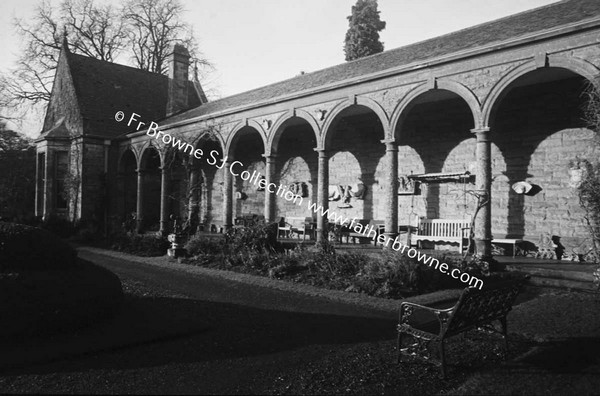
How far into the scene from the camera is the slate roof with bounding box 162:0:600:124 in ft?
31.3

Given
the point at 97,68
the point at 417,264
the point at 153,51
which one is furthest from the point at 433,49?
the point at 153,51

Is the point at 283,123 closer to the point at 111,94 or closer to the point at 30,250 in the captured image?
the point at 30,250

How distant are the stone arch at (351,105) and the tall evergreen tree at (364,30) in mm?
18991

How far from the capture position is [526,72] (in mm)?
8844

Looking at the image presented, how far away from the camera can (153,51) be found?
32062 mm

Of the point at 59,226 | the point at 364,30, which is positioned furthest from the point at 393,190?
the point at 364,30

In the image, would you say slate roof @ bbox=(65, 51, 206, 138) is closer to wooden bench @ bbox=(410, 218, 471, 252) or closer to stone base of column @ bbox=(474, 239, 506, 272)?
wooden bench @ bbox=(410, 218, 471, 252)

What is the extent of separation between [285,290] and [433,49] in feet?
26.2

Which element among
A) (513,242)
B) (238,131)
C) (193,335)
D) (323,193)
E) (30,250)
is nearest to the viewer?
(193,335)

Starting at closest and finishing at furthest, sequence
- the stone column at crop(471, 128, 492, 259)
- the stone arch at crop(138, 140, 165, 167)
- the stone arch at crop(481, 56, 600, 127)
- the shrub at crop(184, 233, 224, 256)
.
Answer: the stone arch at crop(481, 56, 600, 127), the stone column at crop(471, 128, 492, 259), the shrub at crop(184, 233, 224, 256), the stone arch at crop(138, 140, 165, 167)

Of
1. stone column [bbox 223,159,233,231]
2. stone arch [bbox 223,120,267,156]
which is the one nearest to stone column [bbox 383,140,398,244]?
stone arch [bbox 223,120,267,156]

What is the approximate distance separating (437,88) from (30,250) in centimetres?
883

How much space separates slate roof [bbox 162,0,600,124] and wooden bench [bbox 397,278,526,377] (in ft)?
22.3

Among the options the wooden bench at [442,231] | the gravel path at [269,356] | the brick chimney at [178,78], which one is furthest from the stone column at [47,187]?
the wooden bench at [442,231]
